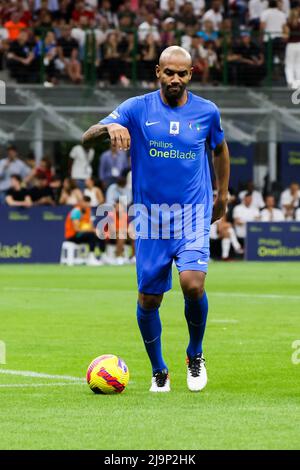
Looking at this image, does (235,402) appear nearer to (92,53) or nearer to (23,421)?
(23,421)

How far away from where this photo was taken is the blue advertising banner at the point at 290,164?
39000 mm

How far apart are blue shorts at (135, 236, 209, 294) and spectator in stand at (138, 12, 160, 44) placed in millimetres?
25410

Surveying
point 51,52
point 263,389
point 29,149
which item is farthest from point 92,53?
point 263,389

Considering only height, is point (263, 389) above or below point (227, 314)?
above

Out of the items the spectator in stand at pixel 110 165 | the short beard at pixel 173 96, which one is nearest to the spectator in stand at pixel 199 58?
the spectator in stand at pixel 110 165

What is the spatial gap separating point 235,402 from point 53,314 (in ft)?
28.4

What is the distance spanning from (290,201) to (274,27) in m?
5.34

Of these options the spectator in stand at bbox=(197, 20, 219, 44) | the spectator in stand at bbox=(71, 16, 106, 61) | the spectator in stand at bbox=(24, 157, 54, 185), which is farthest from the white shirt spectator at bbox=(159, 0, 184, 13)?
the spectator in stand at bbox=(24, 157, 54, 185)

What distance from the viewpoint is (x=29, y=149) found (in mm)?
38938

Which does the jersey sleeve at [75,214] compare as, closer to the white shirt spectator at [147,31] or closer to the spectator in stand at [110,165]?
the spectator in stand at [110,165]

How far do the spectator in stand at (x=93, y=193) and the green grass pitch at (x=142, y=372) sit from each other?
9.41m

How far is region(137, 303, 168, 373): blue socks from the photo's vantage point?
34.0 feet
